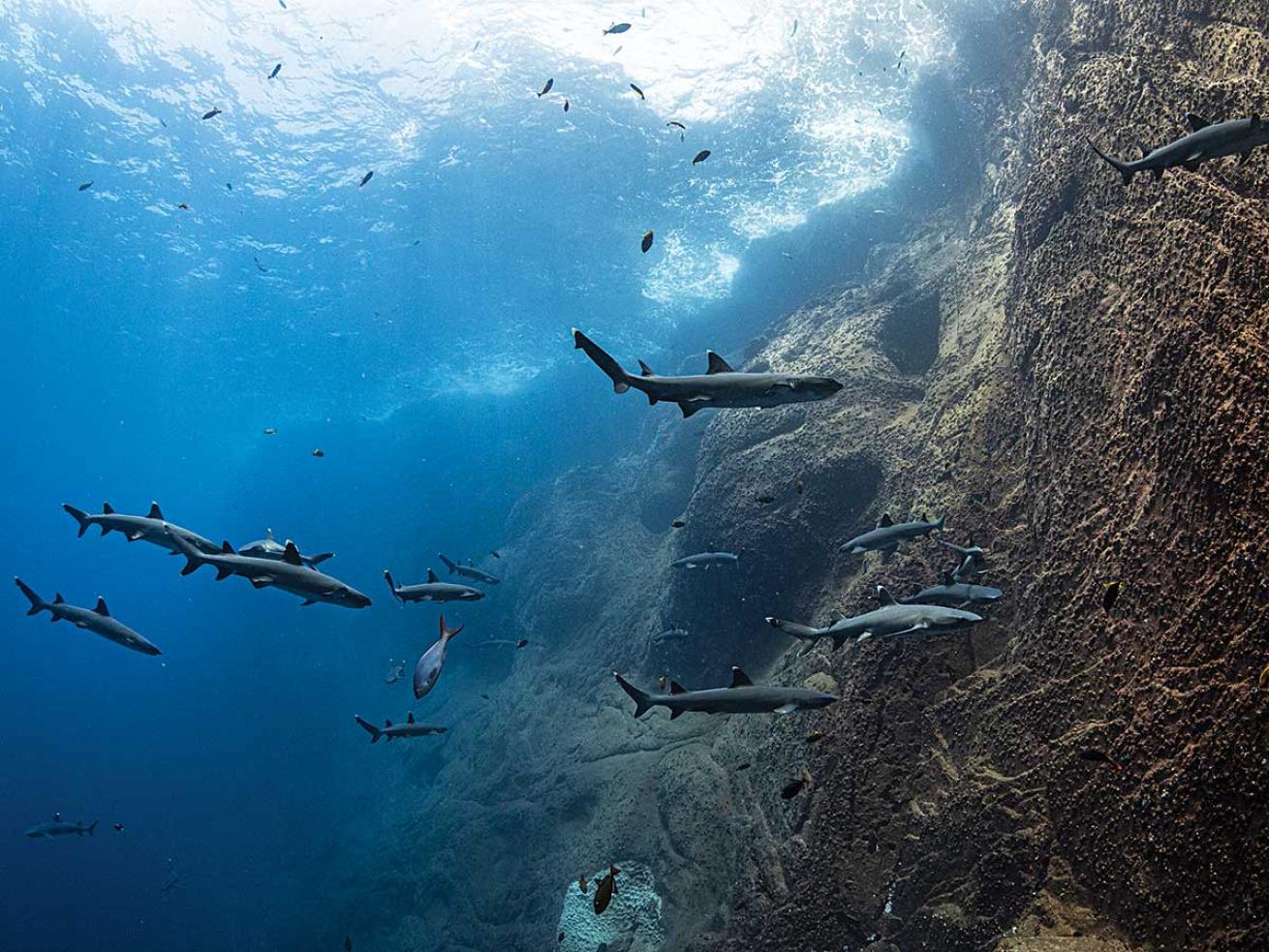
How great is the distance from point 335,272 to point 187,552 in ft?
95.7

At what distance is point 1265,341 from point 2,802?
58.3 m

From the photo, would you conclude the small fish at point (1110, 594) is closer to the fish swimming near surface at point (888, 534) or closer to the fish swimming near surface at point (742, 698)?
the fish swimming near surface at point (888, 534)

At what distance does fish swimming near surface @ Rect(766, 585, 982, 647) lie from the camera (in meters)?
4.35

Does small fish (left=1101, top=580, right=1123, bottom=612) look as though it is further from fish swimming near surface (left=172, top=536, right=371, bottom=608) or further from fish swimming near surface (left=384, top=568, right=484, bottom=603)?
fish swimming near surface (left=384, top=568, right=484, bottom=603)

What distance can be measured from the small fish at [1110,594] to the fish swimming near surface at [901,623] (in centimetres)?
80

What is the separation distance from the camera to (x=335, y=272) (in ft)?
101

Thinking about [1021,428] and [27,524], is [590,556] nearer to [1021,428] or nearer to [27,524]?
[1021,428]

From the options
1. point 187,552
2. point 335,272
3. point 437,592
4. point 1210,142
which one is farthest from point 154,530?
point 335,272

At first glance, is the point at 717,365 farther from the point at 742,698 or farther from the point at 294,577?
the point at 294,577

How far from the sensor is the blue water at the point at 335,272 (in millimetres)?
19547

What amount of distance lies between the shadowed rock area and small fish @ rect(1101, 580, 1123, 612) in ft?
0.30

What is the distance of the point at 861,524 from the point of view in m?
8.97

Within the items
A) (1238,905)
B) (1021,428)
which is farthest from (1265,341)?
(1238,905)

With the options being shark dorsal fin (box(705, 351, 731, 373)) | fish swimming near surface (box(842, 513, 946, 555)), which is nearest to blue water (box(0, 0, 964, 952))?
fish swimming near surface (box(842, 513, 946, 555))
